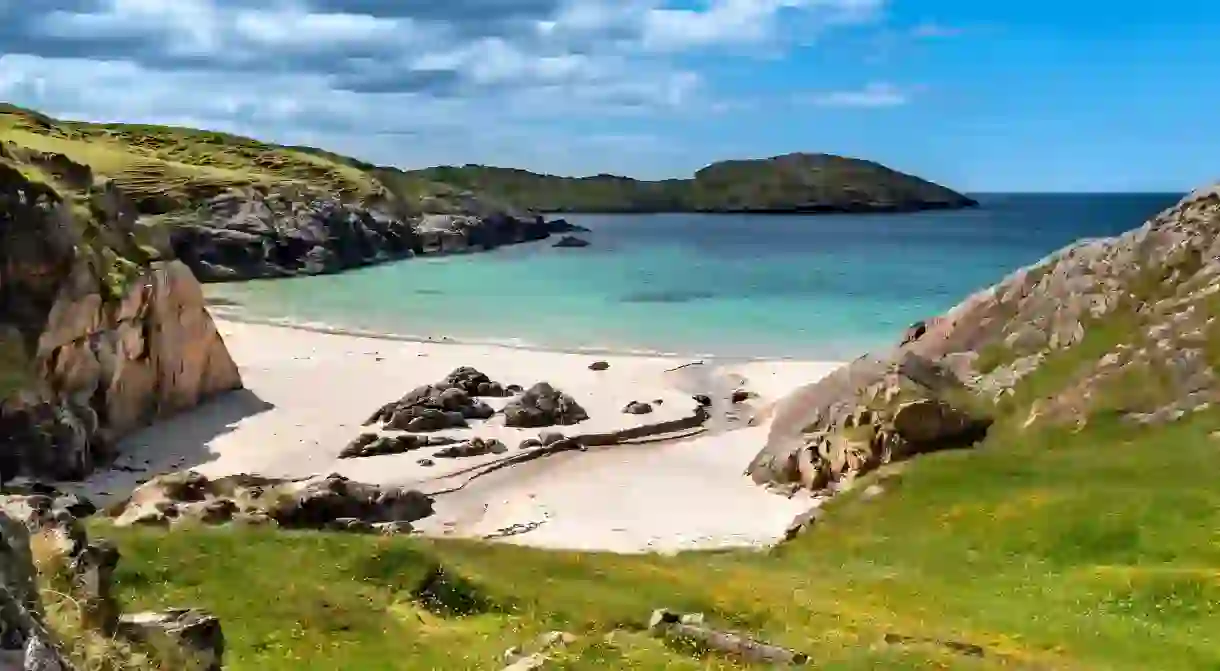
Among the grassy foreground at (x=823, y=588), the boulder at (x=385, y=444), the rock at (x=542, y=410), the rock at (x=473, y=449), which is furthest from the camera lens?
the rock at (x=542, y=410)

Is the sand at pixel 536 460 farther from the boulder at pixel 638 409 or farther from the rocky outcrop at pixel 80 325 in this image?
Result: the rocky outcrop at pixel 80 325

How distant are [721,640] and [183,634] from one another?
9991 mm

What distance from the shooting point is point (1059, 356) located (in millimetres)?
50000

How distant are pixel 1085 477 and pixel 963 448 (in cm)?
788

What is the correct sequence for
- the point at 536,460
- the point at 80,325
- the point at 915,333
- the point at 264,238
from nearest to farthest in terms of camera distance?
the point at 80,325
the point at 536,460
the point at 915,333
the point at 264,238

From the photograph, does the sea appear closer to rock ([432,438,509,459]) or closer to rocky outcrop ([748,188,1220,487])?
rocky outcrop ([748,188,1220,487])

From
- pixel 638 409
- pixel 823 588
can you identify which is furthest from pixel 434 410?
pixel 823 588

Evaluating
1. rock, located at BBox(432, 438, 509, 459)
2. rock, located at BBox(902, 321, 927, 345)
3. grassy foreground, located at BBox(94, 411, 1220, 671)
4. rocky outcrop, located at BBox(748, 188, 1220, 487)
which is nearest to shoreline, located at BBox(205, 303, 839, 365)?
rock, located at BBox(902, 321, 927, 345)

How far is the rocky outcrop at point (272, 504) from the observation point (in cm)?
3956

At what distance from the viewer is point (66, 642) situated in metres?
13.7

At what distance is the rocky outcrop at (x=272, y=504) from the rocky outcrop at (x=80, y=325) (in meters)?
8.44

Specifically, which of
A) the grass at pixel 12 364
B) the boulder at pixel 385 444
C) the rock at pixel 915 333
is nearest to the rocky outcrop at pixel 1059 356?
the rock at pixel 915 333

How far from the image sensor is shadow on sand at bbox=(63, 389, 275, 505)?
49469 mm

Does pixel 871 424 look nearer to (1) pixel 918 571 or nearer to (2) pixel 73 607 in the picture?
(1) pixel 918 571
